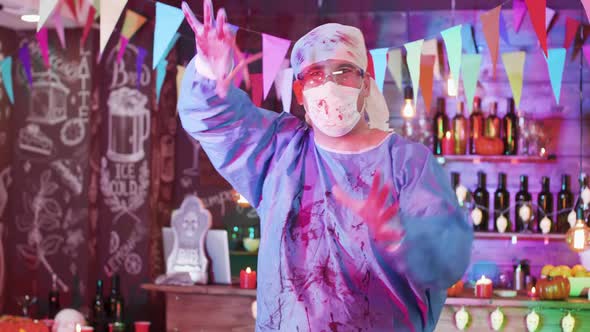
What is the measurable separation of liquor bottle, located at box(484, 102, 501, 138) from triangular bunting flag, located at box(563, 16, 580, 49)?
19.9 inches

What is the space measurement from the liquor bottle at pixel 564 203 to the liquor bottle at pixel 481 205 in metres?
0.39

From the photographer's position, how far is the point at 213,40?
147 cm

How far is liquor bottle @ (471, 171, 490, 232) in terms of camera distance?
4848mm

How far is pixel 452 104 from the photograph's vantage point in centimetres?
511

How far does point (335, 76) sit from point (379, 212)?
32cm

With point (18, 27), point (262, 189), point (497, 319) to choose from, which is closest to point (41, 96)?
point (18, 27)

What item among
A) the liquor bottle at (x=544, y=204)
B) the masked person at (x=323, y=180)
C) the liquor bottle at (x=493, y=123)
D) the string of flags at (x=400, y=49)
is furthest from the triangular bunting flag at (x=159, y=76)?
the masked person at (x=323, y=180)

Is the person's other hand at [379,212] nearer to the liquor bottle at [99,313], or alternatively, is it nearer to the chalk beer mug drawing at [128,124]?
the liquor bottle at [99,313]

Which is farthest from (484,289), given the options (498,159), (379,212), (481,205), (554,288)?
(379,212)

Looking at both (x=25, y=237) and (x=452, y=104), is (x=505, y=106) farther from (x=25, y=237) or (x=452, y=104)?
(x=25, y=237)

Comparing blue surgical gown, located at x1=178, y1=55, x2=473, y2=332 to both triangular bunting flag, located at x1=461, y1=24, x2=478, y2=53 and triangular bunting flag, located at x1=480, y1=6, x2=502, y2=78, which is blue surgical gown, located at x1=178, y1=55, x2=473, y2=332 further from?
triangular bunting flag, located at x1=461, y1=24, x2=478, y2=53

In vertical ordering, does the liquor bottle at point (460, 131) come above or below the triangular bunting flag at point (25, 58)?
below

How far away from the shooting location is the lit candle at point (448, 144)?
4.85 meters

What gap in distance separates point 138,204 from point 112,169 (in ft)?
0.88
